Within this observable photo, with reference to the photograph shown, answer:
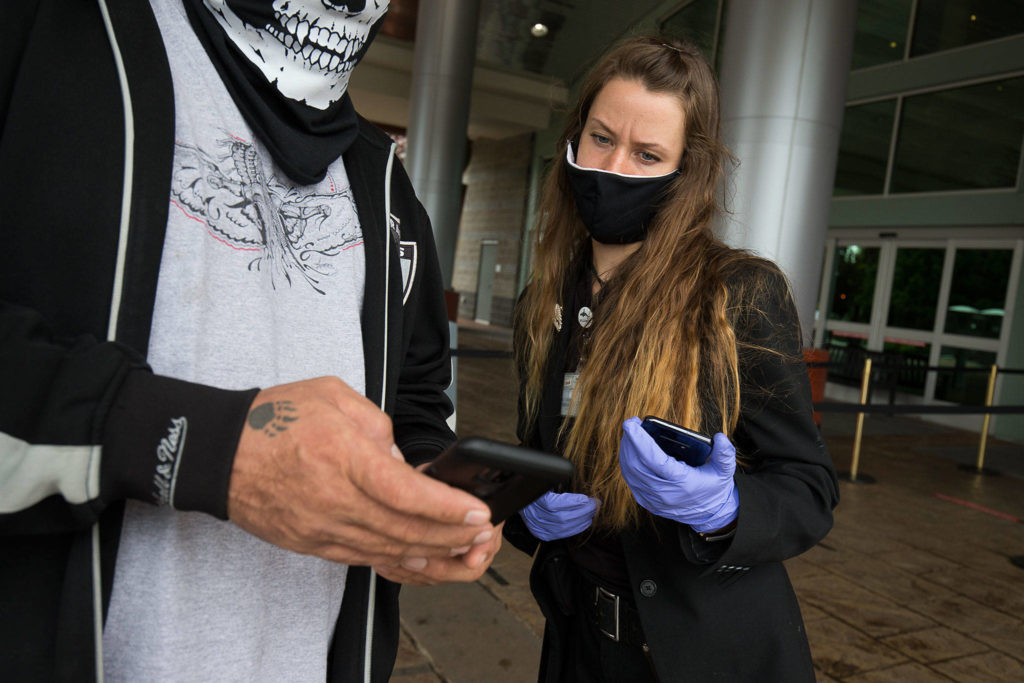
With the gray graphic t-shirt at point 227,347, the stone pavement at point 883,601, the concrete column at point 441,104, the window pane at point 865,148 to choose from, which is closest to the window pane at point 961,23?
the window pane at point 865,148

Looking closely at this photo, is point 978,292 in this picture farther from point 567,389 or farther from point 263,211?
point 263,211

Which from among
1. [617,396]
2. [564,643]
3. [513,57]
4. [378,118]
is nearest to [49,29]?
[617,396]

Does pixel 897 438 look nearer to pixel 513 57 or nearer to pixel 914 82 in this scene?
pixel 914 82

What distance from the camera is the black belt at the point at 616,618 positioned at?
1498 mm

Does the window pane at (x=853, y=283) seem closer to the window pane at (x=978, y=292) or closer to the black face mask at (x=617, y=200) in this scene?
the window pane at (x=978, y=292)

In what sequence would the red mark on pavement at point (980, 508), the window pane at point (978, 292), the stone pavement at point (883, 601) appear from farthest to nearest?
the window pane at point (978, 292) < the red mark on pavement at point (980, 508) < the stone pavement at point (883, 601)

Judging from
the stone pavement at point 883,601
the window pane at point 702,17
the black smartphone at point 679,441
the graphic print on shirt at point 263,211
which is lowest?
the stone pavement at point 883,601

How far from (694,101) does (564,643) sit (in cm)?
133

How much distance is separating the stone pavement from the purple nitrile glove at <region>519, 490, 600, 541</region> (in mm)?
1398

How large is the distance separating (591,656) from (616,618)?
0.17m

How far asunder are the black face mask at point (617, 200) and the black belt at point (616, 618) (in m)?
0.82

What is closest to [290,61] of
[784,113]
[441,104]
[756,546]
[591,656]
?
[756,546]

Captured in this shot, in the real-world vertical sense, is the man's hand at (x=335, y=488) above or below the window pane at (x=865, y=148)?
below

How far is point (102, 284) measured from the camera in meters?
0.79
